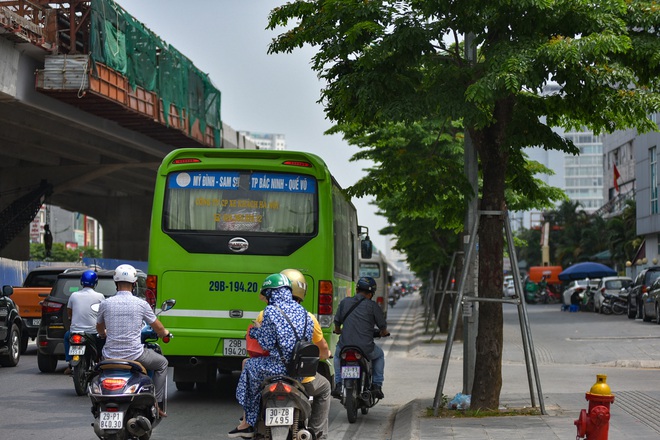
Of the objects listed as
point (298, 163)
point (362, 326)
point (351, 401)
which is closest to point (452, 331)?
point (362, 326)

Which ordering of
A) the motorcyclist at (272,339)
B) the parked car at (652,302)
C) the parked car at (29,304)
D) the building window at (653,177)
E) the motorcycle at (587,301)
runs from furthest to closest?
1. the building window at (653,177)
2. the motorcycle at (587,301)
3. the parked car at (652,302)
4. the parked car at (29,304)
5. the motorcyclist at (272,339)

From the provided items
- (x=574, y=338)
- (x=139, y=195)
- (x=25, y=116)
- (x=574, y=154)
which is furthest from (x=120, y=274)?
(x=139, y=195)

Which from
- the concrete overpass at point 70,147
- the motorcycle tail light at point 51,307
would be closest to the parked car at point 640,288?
the concrete overpass at point 70,147

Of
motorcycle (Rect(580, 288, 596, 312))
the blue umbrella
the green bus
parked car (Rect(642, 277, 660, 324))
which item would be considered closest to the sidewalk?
the green bus

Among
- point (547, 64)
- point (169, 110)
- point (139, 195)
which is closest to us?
point (547, 64)

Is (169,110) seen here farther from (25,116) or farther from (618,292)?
(618,292)

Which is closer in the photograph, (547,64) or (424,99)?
(547,64)

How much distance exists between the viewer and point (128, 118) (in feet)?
138

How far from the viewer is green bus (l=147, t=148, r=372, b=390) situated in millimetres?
13953

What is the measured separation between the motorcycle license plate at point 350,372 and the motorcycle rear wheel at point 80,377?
395 centimetres

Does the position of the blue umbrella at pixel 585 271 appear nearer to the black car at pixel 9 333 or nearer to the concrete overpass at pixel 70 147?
the concrete overpass at pixel 70 147

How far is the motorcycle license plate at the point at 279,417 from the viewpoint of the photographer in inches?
299

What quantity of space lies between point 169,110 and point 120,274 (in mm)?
36392

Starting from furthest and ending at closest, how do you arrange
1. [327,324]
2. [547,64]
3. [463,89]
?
[327,324] < [463,89] < [547,64]
